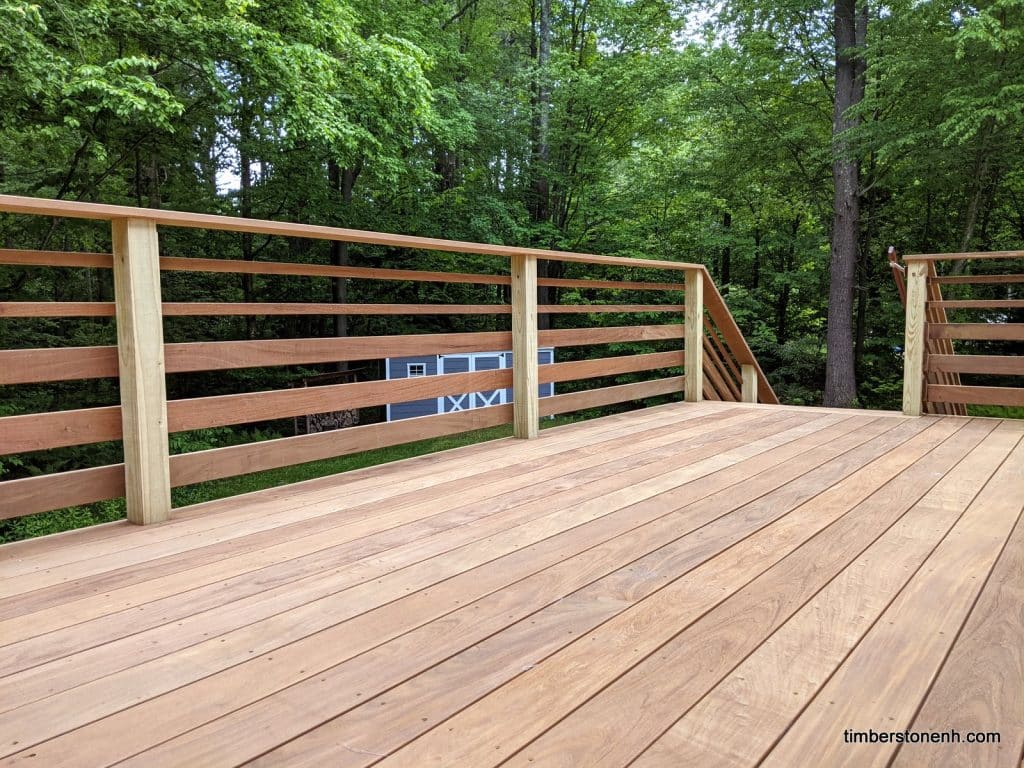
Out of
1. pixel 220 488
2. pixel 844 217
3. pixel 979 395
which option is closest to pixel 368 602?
pixel 979 395

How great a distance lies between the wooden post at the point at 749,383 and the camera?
17.5 feet

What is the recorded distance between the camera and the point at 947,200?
10070 mm

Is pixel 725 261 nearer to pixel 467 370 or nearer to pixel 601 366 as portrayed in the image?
pixel 467 370

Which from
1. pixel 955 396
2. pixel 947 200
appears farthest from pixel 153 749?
pixel 947 200

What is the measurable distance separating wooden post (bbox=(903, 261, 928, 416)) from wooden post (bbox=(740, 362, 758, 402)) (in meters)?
1.35

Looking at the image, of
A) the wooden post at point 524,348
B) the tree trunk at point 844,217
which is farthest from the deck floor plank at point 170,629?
the tree trunk at point 844,217

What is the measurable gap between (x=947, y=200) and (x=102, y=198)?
11911mm

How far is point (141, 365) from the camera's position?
6.56 feet

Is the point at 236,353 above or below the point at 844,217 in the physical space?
below

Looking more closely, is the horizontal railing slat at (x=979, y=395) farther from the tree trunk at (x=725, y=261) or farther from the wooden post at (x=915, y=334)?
the tree trunk at (x=725, y=261)

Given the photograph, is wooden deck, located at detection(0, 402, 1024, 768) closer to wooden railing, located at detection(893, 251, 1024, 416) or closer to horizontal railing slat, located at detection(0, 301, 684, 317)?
horizontal railing slat, located at detection(0, 301, 684, 317)

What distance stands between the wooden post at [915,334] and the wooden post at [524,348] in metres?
2.20

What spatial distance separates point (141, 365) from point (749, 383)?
456 centimetres

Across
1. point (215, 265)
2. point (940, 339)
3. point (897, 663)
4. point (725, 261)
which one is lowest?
point (897, 663)
